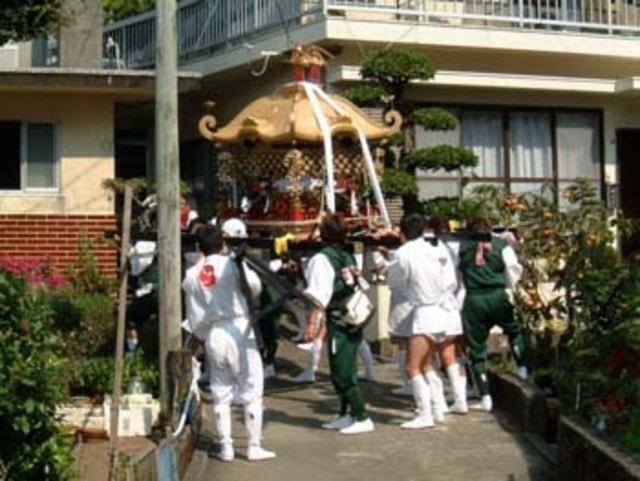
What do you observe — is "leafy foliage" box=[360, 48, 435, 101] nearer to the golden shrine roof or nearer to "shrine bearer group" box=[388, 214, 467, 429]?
the golden shrine roof

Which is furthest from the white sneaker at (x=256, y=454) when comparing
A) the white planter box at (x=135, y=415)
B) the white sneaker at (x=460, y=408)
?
the white sneaker at (x=460, y=408)

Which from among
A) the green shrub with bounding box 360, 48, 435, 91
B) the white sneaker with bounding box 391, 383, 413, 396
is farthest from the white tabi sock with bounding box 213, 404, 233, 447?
the green shrub with bounding box 360, 48, 435, 91

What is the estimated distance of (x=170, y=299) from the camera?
1038 centimetres

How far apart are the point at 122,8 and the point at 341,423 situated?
15122 millimetres

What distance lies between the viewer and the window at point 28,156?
16.9 m

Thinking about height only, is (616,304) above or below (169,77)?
below

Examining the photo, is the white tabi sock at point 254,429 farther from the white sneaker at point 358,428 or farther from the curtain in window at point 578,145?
the curtain in window at point 578,145

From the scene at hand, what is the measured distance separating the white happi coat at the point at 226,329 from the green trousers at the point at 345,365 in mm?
1004

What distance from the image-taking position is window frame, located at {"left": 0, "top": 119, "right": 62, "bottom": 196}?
16.9 metres

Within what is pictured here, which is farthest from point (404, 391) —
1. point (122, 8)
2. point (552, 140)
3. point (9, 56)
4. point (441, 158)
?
point (122, 8)

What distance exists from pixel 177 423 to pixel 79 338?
12.4 feet

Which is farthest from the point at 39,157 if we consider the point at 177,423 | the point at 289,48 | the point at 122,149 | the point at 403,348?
the point at 177,423

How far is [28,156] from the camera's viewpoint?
55.7 feet

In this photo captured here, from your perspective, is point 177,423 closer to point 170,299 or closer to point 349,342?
point 170,299
